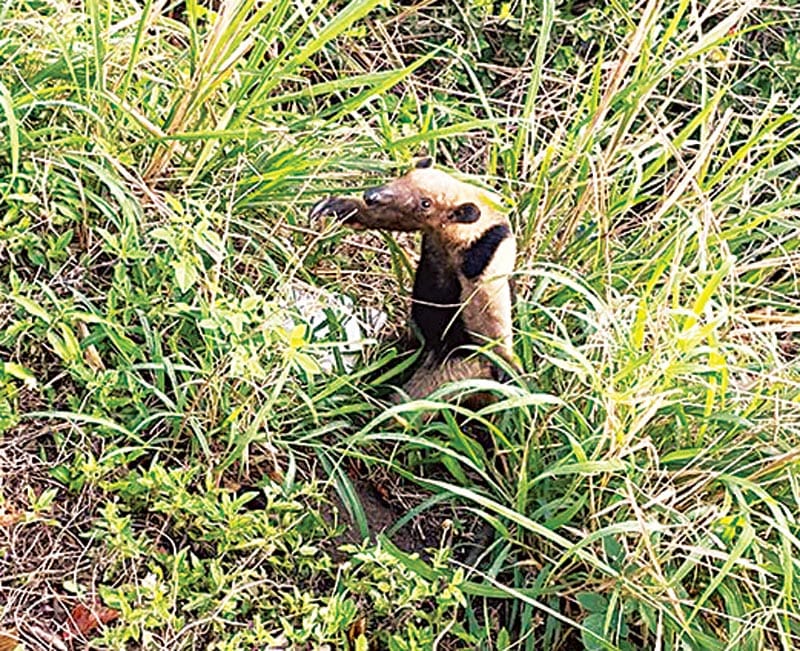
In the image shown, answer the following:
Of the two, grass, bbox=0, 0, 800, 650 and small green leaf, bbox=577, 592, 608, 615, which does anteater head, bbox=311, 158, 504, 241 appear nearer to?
grass, bbox=0, 0, 800, 650

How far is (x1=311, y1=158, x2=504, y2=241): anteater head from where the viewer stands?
10.4 feet

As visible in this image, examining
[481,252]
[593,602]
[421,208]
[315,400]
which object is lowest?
[593,602]

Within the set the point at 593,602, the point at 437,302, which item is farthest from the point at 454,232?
the point at 593,602

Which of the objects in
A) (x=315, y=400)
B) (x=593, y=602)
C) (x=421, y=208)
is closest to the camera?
(x=593, y=602)

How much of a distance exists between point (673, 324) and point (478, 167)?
49.7 inches

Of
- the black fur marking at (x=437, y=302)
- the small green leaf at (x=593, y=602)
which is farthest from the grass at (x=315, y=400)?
the black fur marking at (x=437, y=302)

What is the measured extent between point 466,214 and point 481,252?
11 cm

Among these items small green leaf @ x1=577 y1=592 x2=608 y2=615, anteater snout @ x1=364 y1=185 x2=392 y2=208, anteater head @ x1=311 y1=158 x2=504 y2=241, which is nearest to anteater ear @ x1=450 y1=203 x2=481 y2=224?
anteater head @ x1=311 y1=158 x2=504 y2=241

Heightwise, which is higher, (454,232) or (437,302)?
(454,232)

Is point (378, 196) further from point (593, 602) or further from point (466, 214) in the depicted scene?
point (593, 602)

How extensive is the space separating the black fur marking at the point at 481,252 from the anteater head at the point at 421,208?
28mm

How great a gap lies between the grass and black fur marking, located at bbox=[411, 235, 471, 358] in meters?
0.12

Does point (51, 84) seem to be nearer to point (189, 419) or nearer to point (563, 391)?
point (189, 419)

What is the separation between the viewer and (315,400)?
306 cm
